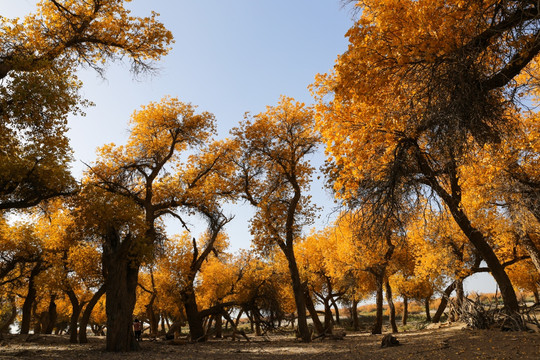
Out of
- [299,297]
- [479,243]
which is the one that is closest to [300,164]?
[299,297]

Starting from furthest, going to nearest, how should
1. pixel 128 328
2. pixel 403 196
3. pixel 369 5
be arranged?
pixel 128 328 → pixel 403 196 → pixel 369 5

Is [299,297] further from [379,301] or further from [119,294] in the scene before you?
[119,294]

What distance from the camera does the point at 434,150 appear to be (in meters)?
6.62

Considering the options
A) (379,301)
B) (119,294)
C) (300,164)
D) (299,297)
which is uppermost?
(300,164)

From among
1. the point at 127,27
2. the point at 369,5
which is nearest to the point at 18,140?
the point at 127,27

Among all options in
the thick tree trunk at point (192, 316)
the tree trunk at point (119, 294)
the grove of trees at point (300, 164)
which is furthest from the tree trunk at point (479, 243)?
the thick tree trunk at point (192, 316)

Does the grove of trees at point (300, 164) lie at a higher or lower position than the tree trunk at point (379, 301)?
higher

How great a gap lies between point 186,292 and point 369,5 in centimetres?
1605

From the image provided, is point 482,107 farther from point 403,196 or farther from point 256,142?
point 256,142

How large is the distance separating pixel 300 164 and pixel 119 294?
32.3 feet

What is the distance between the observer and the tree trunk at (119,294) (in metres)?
12.3

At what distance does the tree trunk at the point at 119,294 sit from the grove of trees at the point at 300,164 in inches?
1.9

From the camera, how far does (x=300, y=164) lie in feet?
57.5

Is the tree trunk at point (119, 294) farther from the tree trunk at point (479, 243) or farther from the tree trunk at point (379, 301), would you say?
the tree trunk at point (379, 301)
